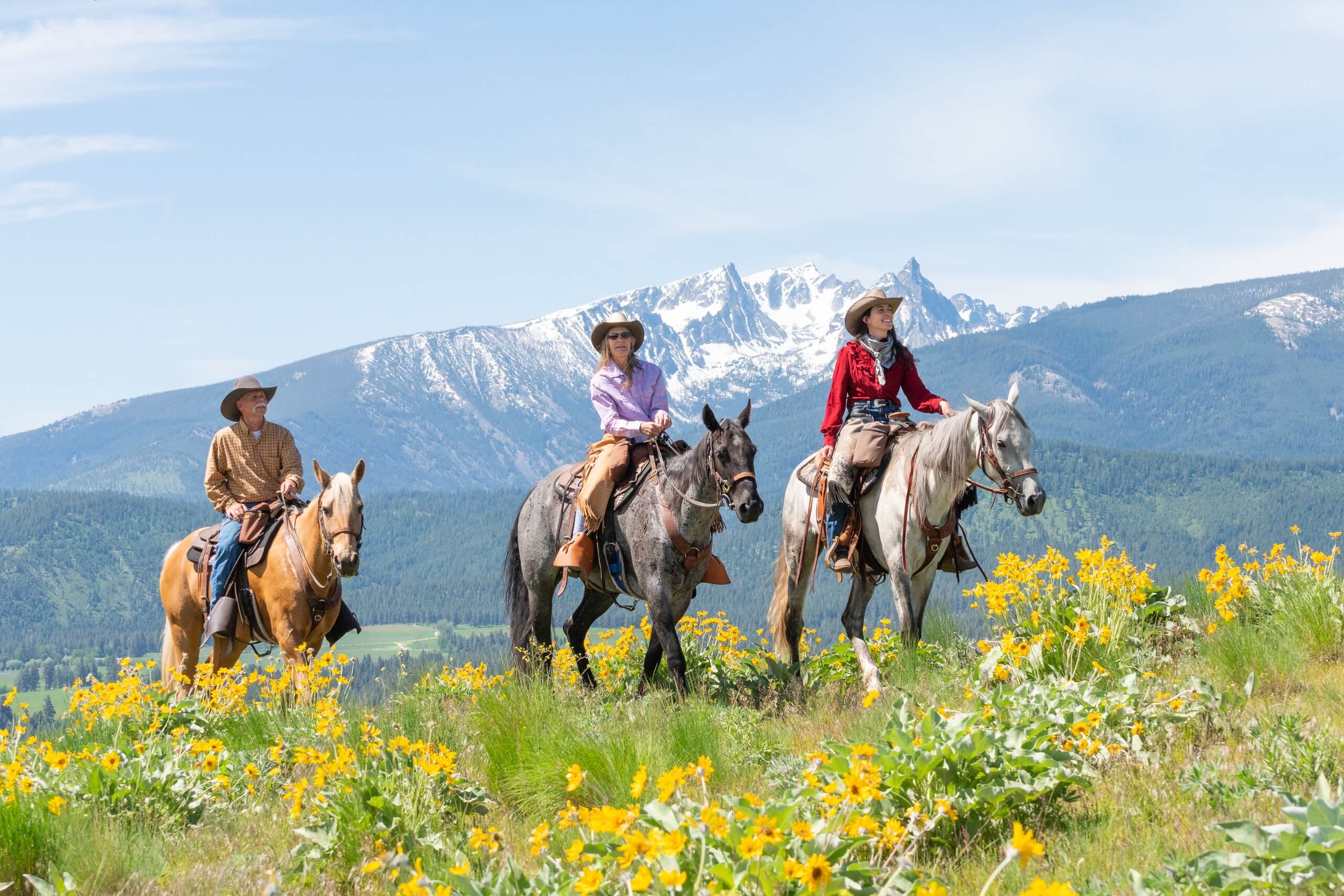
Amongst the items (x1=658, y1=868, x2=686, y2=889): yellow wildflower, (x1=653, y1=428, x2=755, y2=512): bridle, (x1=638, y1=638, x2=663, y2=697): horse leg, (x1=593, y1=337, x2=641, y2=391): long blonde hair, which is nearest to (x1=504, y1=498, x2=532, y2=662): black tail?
(x1=593, y1=337, x2=641, y2=391): long blonde hair

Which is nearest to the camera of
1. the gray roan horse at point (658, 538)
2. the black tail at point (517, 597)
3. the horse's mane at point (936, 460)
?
the gray roan horse at point (658, 538)

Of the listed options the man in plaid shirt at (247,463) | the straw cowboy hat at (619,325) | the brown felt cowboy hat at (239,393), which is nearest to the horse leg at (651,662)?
the straw cowboy hat at (619,325)

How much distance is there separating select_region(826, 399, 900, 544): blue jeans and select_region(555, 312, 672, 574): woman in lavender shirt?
191 centimetres

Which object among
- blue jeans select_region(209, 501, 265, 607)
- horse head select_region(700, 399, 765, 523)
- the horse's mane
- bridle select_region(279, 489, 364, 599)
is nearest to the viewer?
horse head select_region(700, 399, 765, 523)

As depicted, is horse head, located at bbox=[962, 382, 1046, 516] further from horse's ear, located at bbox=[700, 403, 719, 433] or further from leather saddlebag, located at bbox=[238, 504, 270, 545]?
leather saddlebag, located at bbox=[238, 504, 270, 545]

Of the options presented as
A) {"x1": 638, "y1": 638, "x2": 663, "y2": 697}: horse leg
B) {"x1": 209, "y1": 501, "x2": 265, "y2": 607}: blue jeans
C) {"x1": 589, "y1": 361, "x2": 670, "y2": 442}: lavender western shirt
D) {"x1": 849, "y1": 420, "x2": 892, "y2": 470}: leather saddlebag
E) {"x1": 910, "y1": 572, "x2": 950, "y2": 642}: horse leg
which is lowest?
{"x1": 638, "y1": 638, "x2": 663, "y2": 697}: horse leg

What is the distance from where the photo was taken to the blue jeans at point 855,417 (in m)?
11.3

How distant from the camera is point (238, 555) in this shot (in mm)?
11297

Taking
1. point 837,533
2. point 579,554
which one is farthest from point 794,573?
point 579,554

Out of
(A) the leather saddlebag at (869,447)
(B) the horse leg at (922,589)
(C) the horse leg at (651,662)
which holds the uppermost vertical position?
(A) the leather saddlebag at (869,447)

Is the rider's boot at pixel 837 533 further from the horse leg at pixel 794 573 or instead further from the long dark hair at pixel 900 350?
the long dark hair at pixel 900 350

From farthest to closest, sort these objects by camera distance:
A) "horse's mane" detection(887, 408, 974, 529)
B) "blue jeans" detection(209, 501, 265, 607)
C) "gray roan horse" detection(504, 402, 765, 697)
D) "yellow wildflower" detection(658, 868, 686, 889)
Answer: "blue jeans" detection(209, 501, 265, 607) < "horse's mane" detection(887, 408, 974, 529) < "gray roan horse" detection(504, 402, 765, 697) < "yellow wildflower" detection(658, 868, 686, 889)

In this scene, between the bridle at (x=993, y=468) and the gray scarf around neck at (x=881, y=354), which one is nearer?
the bridle at (x=993, y=468)

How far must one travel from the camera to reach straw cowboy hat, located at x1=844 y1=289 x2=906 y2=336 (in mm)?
11594
